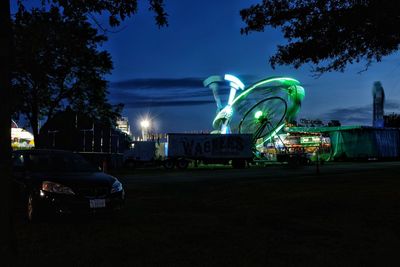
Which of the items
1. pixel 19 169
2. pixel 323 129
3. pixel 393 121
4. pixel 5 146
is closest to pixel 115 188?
pixel 19 169

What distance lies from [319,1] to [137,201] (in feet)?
24.3

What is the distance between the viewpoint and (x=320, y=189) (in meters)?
15.3

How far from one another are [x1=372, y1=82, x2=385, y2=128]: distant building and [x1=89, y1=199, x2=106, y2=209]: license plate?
203 feet

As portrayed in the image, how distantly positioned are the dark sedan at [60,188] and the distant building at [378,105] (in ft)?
202

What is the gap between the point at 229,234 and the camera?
8016 millimetres

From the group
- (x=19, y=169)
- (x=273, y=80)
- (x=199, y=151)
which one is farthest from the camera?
(x=273, y=80)

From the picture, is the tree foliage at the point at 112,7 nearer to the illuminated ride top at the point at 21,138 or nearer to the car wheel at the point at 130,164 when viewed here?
the car wheel at the point at 130,164

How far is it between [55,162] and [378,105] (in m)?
63.1

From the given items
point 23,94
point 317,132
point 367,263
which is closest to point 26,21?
point 367,263

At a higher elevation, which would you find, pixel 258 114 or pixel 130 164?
pixel 258 114

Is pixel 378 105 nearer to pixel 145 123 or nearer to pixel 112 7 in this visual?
pixel 145 123

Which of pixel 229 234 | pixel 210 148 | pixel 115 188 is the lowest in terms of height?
pixel 229 234

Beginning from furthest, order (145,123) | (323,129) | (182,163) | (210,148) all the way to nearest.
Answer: (145,123)
(323,129)
(210,148)
(182,163)

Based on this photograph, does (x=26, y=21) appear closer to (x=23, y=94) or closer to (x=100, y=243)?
(x=100, y=243)
